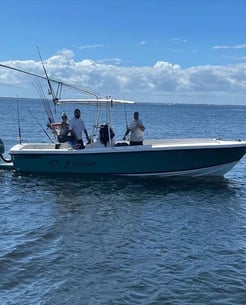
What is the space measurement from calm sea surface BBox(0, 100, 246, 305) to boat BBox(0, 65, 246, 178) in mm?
715

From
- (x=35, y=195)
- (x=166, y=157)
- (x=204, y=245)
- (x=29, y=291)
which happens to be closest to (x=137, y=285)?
(x=29, y=291)

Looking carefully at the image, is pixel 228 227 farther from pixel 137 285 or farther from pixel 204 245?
pixel 137 285

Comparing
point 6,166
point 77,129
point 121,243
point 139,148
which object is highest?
point 77,129

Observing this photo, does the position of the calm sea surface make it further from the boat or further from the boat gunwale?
the boat gunwale

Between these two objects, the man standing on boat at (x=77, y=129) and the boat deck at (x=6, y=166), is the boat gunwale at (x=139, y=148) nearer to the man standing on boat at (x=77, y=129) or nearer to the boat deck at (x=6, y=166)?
the man standing on boat at (x=77, y=129)

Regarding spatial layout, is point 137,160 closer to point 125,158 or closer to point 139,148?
point 125,158

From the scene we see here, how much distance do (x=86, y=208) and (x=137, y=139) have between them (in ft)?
14.2

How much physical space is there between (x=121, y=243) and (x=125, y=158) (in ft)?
21.9

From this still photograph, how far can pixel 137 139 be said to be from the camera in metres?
16.8

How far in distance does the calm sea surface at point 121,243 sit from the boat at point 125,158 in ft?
2.35

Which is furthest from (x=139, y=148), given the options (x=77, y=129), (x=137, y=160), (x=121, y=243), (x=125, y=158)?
(x=121, y=243)

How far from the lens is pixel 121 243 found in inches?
398

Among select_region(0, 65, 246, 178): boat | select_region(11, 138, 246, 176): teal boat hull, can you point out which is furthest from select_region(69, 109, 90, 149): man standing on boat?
select_region(11, 138, 246, 176): teal boat hull

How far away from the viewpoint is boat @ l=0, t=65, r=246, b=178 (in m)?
16.4
